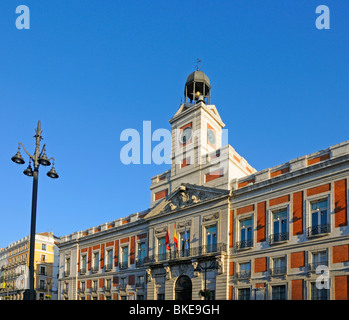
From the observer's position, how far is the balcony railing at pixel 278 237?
29766 millimetres

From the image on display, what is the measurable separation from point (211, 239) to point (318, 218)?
9251 millimetres

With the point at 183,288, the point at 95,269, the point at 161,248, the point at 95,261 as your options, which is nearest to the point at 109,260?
the point at 95,269

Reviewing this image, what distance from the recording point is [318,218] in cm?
2834

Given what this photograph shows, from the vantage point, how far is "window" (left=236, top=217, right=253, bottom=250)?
105 ft

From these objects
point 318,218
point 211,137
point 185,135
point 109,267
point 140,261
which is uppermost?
point 185,135

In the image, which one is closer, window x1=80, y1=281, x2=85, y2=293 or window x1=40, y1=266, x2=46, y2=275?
window x1=80, y1=281, x2=85, y2=293

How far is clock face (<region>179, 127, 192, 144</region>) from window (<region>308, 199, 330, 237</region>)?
47.1ft

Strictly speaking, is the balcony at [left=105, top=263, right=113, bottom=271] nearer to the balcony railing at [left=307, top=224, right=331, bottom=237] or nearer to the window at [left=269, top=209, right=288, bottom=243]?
the window at [left=269, top=209, right=288, bottom=243]

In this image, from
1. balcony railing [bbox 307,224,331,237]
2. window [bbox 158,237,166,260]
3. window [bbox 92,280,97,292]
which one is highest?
balcony railing [bbox 307,224,331,237]

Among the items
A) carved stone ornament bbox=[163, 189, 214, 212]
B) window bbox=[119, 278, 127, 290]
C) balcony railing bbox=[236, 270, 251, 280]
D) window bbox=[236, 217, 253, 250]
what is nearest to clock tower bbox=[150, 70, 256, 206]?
carved stone ornament bbox=[163, 189, 214, 212]

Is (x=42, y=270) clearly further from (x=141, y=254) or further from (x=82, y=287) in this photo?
(x=141, y=254)

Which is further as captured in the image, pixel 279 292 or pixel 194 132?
pixel 194 132
